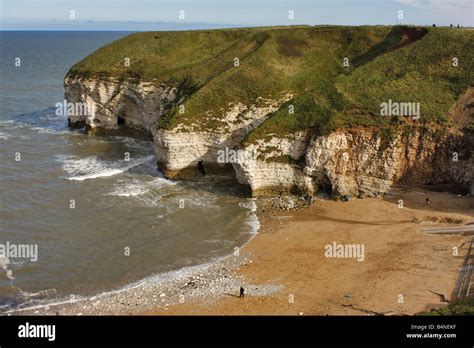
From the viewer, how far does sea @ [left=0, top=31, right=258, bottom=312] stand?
110ft

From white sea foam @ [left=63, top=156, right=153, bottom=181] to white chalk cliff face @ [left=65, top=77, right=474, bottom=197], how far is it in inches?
226

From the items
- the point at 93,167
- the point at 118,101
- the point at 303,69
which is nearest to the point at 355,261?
the point at 303,69

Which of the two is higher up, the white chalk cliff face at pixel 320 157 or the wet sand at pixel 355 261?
the white chalk cliff face at pixel 320 157

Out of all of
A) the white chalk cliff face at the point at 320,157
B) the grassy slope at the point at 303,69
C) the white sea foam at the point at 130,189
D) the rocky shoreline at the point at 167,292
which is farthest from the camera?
the white sea foam at the point at 130,189

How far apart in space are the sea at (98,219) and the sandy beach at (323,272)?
67.4 inches

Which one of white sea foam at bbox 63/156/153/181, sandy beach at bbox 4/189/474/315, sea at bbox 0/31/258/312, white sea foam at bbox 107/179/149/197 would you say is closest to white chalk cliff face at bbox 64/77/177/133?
sea at bbox 0/31/258/312

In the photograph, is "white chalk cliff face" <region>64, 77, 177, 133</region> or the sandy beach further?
"white chalk cliff face" <region>64, 77, 177, 133</region>

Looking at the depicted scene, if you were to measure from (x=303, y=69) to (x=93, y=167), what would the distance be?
2685 cm

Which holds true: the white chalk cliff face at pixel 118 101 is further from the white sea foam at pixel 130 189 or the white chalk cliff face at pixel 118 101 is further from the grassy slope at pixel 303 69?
the white sea foam at pixel 130 189

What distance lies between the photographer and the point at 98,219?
42.0m

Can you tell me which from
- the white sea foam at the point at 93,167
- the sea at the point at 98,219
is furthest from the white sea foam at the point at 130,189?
the white sea foam at the point at 93,167

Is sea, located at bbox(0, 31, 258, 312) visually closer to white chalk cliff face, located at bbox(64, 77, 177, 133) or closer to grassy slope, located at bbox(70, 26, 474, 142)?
white chalk cliff face, located at bbox(64, 77, 177, 133)

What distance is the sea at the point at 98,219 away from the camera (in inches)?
1319

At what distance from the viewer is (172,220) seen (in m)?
41.9
